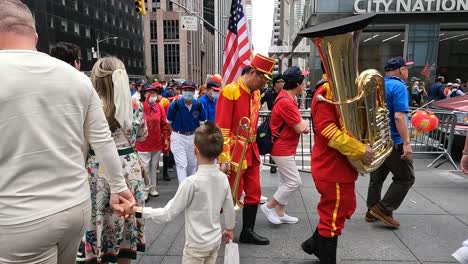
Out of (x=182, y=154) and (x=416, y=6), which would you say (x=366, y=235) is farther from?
(x=416, y=6)

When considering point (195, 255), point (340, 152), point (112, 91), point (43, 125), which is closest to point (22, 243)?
point (43, 125)

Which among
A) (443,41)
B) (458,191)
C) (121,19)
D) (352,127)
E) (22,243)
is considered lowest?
(458,191)

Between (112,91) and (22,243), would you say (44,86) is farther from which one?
(112,91)

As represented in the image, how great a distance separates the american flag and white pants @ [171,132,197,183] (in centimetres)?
160

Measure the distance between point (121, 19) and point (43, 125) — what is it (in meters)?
97.0

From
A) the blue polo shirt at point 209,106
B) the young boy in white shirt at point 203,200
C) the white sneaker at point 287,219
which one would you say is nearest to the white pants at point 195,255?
the young boy in white shirt at point 203,200

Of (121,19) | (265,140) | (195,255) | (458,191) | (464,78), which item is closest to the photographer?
(195,255)

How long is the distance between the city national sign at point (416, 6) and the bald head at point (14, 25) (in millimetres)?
21549

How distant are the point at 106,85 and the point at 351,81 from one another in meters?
1.92

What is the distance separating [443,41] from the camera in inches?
1255

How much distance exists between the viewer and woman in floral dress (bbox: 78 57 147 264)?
9.32 feet

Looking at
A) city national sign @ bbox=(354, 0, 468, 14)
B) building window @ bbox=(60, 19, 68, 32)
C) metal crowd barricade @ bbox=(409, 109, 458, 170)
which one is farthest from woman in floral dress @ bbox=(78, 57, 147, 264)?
building window @ bbox=(60, 19, 68, 32)

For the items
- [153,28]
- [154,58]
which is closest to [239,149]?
[153,28]

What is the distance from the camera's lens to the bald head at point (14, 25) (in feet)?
5.44
